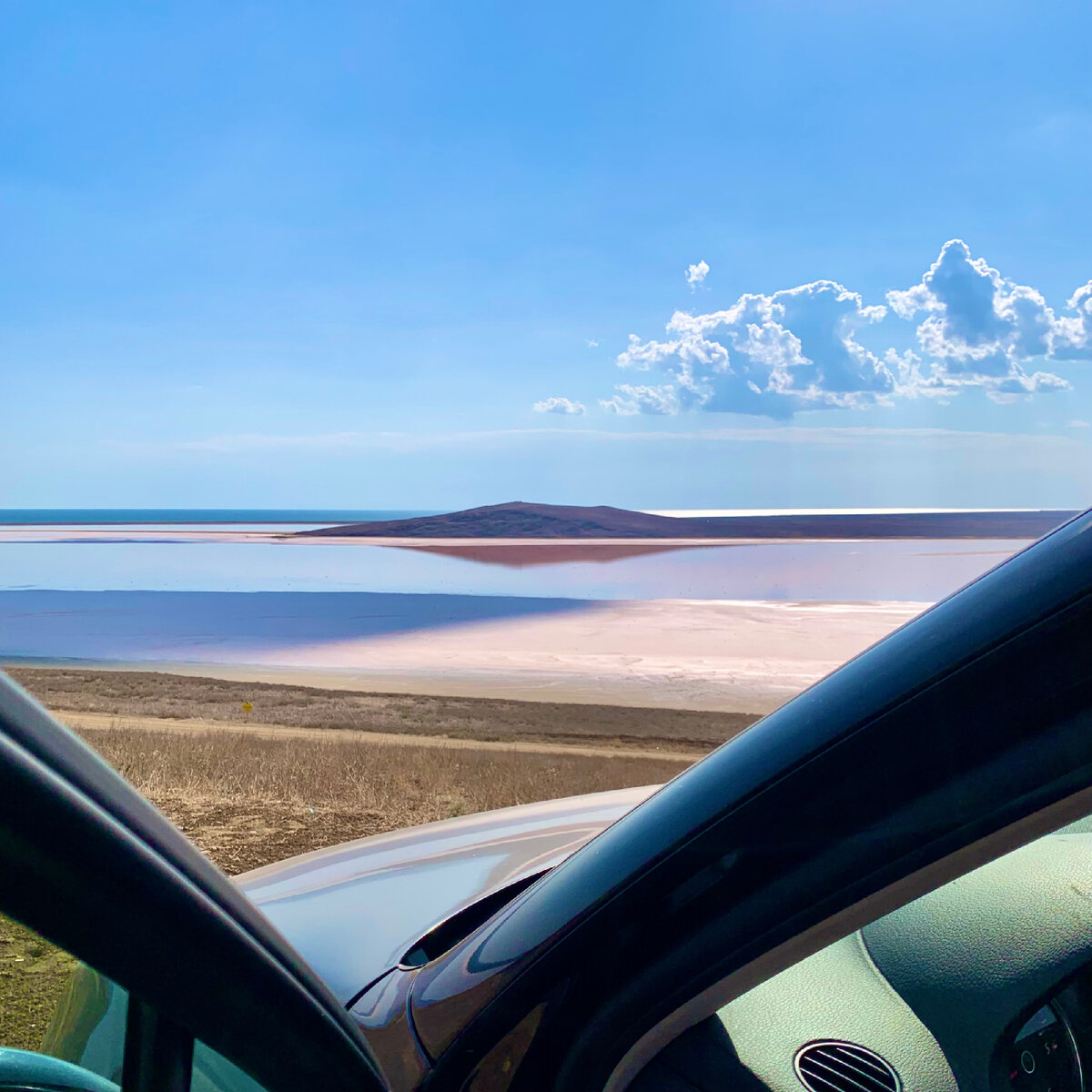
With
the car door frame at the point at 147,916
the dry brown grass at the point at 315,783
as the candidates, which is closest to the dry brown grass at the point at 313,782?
the dry brown grass at the point at 315,783

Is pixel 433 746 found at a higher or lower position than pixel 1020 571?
lower

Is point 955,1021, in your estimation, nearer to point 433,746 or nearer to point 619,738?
point 433,746

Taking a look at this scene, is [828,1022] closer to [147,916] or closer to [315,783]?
[147,916]

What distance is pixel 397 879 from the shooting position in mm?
2221

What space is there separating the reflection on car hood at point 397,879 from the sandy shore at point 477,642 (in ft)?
41.0

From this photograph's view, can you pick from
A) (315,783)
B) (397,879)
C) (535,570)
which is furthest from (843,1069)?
(535,570)

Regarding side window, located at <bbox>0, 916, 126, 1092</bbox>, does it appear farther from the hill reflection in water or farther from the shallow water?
the hill reflection in water

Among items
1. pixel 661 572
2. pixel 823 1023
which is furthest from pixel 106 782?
pixel 661 572

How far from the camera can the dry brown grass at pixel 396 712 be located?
1252cm

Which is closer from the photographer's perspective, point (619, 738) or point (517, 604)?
point (619, 738)

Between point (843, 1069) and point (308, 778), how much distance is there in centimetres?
826

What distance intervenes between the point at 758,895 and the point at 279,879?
162 cm

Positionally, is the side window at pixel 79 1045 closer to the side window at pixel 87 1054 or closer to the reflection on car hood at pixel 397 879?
the side window at pixel 87 1054

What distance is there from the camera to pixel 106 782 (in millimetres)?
868
